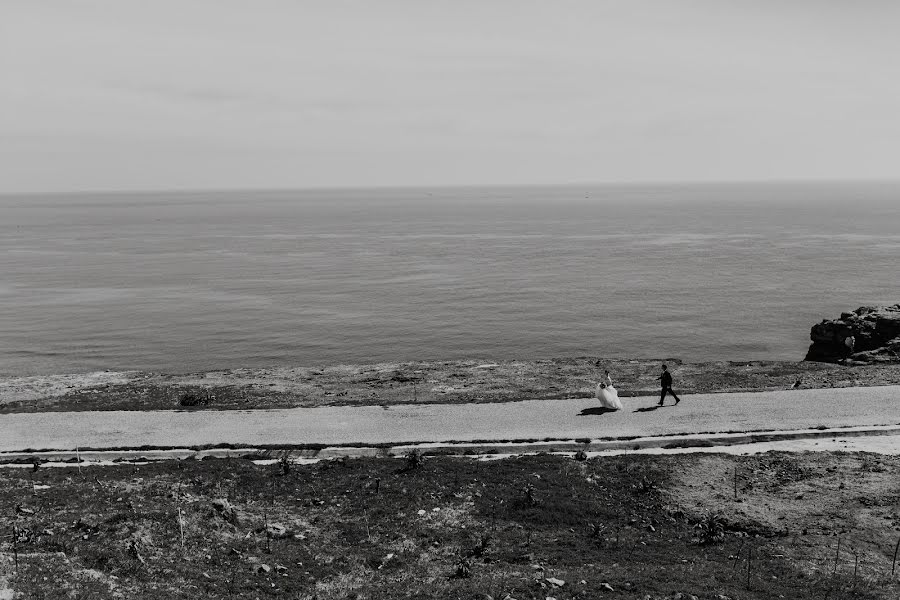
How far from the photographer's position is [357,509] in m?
16.8

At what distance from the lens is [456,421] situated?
23109 millimetres

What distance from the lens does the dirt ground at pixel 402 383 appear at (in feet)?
90.9

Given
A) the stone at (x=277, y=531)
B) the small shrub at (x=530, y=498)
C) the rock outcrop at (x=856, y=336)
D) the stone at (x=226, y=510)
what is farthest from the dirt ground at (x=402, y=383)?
the stone at (x=277, y=531)

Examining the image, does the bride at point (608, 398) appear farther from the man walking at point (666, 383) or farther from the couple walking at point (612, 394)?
the man walking at point (666, 383)

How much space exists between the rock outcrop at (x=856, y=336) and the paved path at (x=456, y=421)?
1194cm

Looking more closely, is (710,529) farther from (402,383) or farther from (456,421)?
(402,383)

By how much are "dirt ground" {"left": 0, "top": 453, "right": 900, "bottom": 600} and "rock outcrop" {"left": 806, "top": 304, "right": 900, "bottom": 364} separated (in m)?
19.1

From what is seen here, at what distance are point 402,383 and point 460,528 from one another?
1763cm

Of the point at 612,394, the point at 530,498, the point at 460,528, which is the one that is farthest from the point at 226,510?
the point at 612,394

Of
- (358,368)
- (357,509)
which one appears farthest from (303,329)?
(357,509)

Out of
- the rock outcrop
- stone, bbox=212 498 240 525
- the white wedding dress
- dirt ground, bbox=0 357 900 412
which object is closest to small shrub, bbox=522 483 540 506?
stone, bbox=212 498 240 525

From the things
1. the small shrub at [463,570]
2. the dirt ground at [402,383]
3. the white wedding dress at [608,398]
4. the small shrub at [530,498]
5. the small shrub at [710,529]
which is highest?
the white wedding dress at [608,398]

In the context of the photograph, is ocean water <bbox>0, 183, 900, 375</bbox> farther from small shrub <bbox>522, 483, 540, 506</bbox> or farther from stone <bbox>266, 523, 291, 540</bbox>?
stone <bbox>266, 523, 291, 540</bbox>

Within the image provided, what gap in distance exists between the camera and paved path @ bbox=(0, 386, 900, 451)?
854 inches
